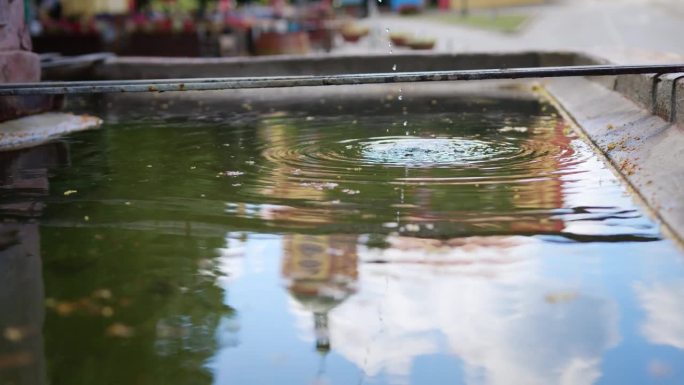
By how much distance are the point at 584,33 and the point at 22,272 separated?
2676cm

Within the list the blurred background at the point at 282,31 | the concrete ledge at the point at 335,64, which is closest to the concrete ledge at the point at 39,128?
the blurred background at the point at 282,31

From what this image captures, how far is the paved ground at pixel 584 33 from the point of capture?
903 inches

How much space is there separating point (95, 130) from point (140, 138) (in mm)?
910

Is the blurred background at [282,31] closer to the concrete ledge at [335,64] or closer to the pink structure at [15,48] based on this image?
the concrete ledge at [335,64]

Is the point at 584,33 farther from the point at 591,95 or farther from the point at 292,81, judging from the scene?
the point at 292,81

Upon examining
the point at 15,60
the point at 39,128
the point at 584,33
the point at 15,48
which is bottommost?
the point at 584,33

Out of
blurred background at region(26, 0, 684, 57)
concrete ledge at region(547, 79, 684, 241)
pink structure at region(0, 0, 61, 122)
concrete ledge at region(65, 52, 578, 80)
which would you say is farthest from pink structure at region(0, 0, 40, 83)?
concrete ledge at region(547, 79, 684, 241)

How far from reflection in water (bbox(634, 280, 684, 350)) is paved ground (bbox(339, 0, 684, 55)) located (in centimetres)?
1480

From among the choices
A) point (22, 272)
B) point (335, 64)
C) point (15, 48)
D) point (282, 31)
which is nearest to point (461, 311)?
point (22, 272)

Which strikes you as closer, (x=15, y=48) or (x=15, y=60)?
(x=15, y=60)

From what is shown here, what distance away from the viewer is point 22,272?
4.38 m

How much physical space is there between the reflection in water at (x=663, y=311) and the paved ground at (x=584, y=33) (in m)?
14.8

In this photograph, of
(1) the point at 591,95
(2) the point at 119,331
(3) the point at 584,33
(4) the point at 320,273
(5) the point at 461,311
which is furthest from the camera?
(3) the point at 584,33

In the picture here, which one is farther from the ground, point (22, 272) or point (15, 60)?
point (15, 60)
